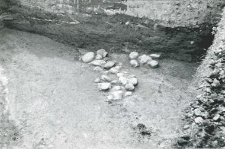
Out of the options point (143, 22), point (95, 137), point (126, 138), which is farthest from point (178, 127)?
point (143, 22)

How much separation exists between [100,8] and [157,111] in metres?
1.32

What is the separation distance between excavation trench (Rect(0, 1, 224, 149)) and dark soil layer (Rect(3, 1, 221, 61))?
11 millimetres

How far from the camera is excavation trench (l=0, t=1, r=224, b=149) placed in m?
2.46

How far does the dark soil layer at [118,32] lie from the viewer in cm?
307

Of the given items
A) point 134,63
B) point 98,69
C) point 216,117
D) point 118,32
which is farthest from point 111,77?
point 216,117

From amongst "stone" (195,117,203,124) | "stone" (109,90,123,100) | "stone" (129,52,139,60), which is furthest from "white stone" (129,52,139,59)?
"stone" (195,117,203,124)

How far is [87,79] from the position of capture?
3.06 metres

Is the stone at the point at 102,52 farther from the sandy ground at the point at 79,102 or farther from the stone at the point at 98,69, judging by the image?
the stone at the point at 98,69

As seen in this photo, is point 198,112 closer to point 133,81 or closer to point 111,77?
point 133,81

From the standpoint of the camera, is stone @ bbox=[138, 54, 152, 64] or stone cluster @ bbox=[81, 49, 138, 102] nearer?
stone cluster @ bbox=[81, 49, 138, 102]

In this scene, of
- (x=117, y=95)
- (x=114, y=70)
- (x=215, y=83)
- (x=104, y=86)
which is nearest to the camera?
(x=215, y=83)

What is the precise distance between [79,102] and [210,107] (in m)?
1.21

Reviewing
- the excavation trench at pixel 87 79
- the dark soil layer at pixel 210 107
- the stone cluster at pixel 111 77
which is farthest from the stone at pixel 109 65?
the dark soil layer at pixel 210 107

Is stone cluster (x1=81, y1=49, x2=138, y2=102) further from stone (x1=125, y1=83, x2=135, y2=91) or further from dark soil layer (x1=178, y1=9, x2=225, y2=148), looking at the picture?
Answer: dark soil layer (x1=178, y1=9, x2=225, y2=148)
